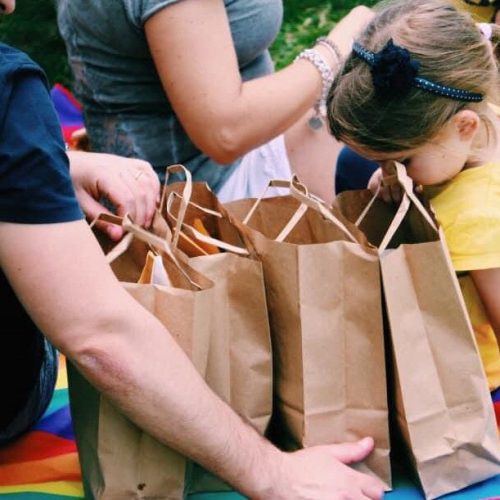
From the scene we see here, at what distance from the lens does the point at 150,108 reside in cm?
224

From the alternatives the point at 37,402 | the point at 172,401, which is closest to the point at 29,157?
the point at 172,401

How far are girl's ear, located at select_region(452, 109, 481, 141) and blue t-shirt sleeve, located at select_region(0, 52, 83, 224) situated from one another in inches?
29.5

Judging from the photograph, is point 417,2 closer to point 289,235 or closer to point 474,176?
point 474,176

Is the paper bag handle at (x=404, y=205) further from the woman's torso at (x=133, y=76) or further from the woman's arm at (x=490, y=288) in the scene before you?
the woman's torso at (x=133, y=76)

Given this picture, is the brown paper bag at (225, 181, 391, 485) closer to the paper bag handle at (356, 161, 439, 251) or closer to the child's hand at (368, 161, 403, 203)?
the paper bag handle at (356, 161, 439, 251)

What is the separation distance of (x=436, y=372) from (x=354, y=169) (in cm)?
91

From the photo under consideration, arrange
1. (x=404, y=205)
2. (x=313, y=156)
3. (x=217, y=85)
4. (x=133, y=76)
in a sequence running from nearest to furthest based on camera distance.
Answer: (x=404, y=205) → (x=217, y=85) → (x=133, y=76) → (x=313, y=156)

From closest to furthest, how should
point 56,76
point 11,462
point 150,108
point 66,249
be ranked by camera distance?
point 66,249 → point 11,462 → point 150,108 → point 56,76

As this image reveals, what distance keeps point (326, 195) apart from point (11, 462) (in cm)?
110

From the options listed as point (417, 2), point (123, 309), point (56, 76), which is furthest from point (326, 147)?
point (56, 76)

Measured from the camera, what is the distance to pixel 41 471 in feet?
5.47

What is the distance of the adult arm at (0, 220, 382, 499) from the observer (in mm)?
1314

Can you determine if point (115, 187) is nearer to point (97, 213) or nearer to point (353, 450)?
point (97, 213)

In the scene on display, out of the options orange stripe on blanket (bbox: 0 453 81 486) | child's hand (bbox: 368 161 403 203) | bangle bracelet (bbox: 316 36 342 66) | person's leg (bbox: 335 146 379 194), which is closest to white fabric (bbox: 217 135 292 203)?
person's leg (bbox: 335 146 379 194)
